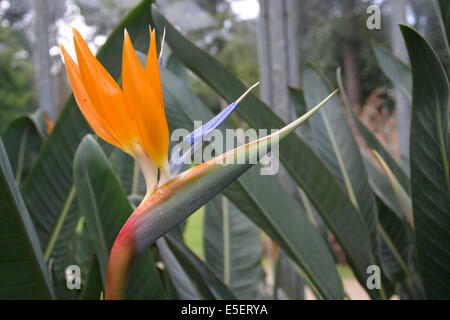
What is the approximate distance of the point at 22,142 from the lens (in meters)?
0.63

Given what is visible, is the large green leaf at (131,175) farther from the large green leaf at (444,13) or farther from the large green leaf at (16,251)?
the large green leaf at (444,13)

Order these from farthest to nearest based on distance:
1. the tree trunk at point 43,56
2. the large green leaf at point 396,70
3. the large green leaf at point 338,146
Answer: the tree trunk at point 43,56, the large green leaf at point 396,70, the large green leaf at point 338,146

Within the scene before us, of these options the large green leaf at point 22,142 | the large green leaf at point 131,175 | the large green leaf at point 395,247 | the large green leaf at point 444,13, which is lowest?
the large green leaf at point 395,247

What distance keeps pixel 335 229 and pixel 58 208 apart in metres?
0.32

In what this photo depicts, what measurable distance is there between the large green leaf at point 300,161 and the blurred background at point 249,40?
0.23 m

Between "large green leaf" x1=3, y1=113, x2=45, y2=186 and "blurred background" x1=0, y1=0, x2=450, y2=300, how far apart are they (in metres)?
0.17

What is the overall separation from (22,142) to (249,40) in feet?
6.12

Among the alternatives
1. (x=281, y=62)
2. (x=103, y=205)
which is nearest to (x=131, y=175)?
(x=103, y=205)

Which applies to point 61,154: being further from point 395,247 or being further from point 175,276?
point 395,247

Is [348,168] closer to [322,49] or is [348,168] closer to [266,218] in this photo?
[266,218]

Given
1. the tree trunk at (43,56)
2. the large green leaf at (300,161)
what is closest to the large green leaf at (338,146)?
the large green leaf at (300,161)

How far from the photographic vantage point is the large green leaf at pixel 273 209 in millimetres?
418

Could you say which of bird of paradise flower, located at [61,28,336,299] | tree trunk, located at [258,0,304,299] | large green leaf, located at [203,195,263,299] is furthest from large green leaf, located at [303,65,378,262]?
Answer: tree trunk, located at [258,0,304,299]

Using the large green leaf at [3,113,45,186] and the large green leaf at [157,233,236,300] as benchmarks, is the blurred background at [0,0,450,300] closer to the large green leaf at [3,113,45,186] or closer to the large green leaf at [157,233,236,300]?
the large green leaf at [3,113,45,186]
